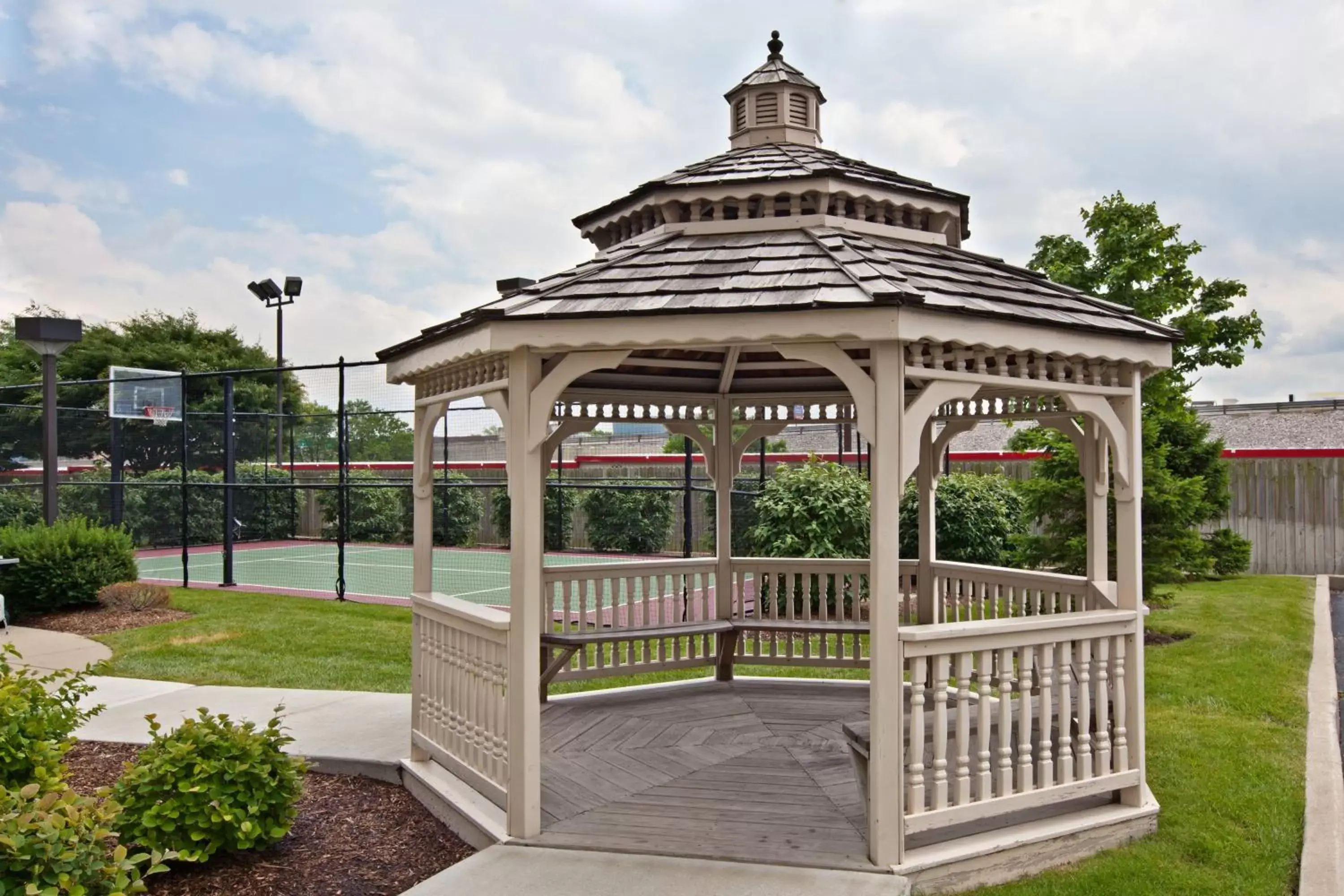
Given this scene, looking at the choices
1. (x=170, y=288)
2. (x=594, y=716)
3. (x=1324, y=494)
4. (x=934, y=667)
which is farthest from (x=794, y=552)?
(x=170, y=288)

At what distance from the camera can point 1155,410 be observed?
11461 mm

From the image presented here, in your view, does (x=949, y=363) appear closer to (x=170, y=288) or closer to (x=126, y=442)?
(x=126, y=442)

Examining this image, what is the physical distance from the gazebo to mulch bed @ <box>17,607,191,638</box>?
6791 millimetres

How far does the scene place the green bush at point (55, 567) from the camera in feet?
37.5

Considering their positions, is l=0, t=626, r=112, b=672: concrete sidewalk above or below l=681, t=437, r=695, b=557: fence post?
below

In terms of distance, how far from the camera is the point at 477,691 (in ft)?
15.8

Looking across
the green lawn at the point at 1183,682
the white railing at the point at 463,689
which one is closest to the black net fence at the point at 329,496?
the green lawn at the point at 1183,682

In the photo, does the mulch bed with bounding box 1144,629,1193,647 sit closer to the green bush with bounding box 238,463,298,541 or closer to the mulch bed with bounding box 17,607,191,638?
the mulch bed with bounding box 17,607,191,638

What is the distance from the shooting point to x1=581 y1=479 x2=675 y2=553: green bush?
20547 mm

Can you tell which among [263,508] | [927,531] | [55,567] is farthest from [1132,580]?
[263,508]

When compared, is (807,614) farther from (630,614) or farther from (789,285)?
(789,285)

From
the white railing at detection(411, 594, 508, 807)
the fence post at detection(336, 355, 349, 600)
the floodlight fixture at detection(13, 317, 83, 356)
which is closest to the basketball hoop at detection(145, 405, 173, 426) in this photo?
the floodlight fixture at detection(13, 317, 83, 356)

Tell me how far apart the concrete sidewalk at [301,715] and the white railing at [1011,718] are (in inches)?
123

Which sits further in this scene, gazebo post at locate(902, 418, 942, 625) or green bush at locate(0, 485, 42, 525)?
green bush at locate(0, 485, 42, 525)
